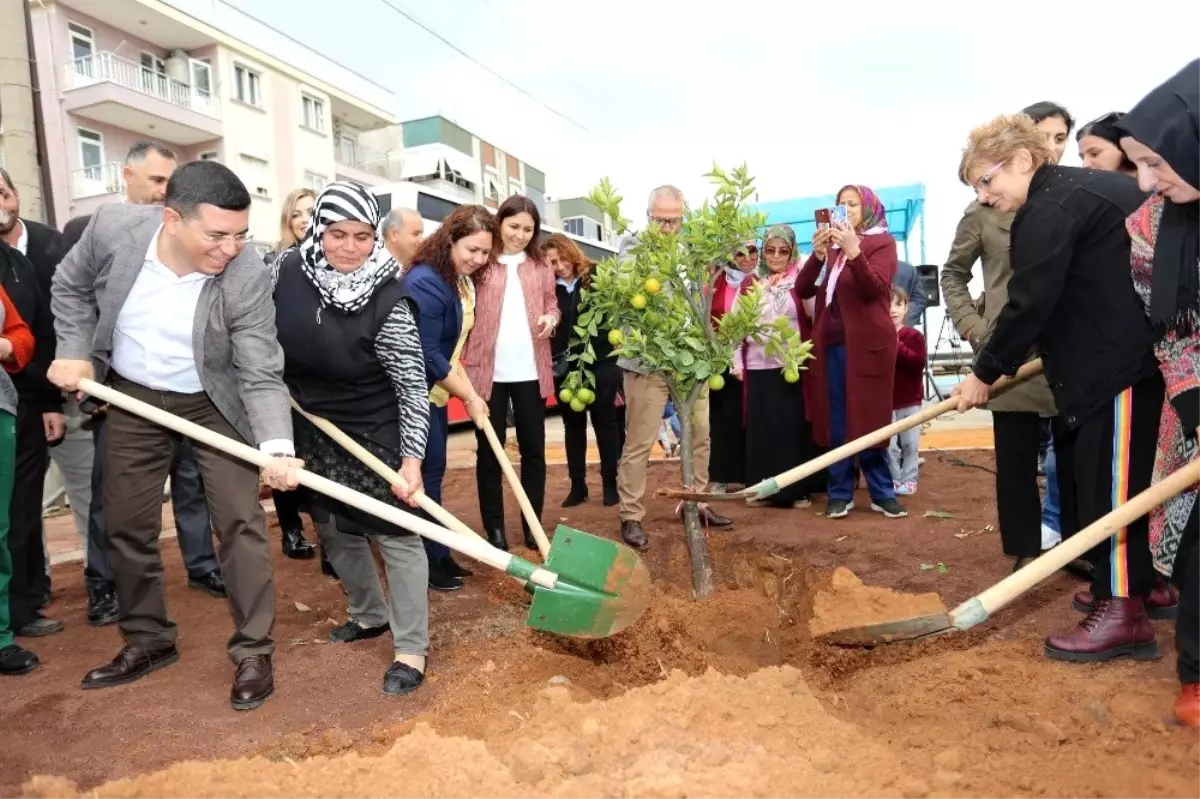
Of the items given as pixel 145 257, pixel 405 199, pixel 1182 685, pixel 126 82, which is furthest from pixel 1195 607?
pixel 126 82

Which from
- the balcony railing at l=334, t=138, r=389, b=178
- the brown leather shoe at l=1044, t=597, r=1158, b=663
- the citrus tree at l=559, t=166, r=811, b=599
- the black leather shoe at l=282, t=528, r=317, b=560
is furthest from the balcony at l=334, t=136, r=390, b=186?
the brown leather shoe at l=1044, t=597, r=1158, b=663

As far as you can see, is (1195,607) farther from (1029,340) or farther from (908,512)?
(908,512)

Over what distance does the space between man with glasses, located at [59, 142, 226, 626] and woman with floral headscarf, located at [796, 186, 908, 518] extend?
3372 millimetres

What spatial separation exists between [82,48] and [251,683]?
2045 cm

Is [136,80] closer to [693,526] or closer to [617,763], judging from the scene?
[693,526]

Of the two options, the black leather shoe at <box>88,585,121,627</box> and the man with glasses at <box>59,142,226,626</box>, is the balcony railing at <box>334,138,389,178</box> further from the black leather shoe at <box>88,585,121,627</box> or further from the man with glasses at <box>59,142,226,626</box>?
the black leather shoe at <box>88,585,121,627</box>

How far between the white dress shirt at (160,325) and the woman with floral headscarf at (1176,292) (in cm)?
273

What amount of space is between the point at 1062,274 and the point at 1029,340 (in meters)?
0.25

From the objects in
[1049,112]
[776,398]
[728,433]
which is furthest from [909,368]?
[1049,112]

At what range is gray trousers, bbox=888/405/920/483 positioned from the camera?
5.66 metres

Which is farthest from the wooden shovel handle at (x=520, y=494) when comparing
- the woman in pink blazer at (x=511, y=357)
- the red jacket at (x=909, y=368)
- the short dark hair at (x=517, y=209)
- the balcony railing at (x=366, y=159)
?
the balcony railing at (x=366, y=159)

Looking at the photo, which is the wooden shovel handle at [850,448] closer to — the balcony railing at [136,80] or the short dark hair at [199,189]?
the short dark hair at [199,189]

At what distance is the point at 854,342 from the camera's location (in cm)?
483

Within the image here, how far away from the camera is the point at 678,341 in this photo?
3764 millimetres
